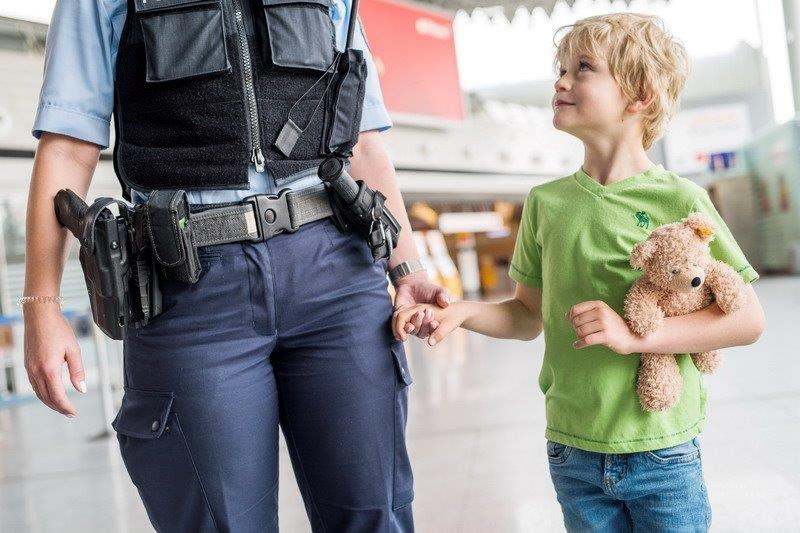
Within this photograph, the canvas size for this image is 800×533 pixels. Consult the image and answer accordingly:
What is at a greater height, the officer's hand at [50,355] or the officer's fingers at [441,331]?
the officer's hand at [50,355]

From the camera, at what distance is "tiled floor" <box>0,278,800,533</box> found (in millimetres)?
2811

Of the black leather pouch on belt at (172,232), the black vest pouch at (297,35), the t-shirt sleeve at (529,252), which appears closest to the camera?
the black leather pouch on belt at (172,232)

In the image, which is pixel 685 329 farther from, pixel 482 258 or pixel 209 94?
pixel 482 258

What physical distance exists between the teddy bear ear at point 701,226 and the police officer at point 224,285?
0.54m

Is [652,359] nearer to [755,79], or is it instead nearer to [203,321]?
[203,321]

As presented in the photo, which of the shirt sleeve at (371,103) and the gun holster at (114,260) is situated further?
the shirt sleeve at (371,103)

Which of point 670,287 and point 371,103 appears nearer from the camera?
point 670,287

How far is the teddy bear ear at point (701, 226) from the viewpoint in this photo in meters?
1.17

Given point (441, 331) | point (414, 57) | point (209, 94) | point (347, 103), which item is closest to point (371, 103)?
point (347, 103)

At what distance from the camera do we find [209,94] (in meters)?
1.23

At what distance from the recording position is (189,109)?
1.23 metres

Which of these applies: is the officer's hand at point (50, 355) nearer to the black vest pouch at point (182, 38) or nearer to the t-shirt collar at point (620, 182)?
the black vest pouch at point (182, 38)

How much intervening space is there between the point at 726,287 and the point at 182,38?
0.97 meters

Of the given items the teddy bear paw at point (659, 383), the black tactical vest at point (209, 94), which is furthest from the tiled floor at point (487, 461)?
the black tactical vest at point (209, 94)
